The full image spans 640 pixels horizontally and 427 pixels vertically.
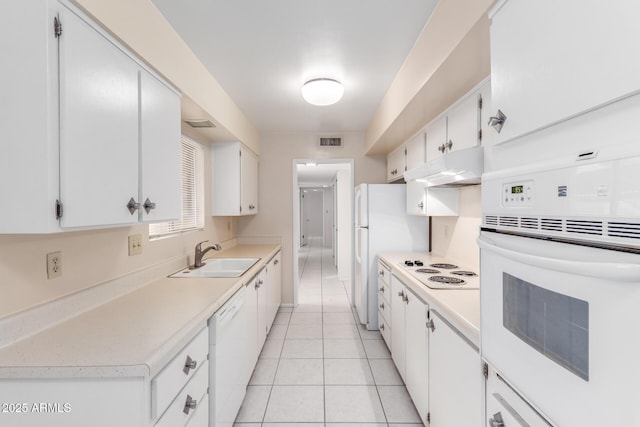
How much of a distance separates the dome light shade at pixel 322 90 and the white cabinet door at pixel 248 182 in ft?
3.84

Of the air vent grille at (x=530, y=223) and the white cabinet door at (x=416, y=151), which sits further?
the white cabinet door at (x=416, y=151)

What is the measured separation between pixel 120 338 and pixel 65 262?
0.51 metres

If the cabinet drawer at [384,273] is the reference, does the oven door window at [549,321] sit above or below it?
above

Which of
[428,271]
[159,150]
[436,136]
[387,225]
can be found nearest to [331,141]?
[387,225]

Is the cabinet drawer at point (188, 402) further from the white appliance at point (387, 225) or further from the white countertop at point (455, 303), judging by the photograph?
the white appliance at point (387, 225)

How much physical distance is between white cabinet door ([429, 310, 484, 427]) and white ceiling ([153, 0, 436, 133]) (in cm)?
171

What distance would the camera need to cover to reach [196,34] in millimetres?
1873

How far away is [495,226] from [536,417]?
1.80ft

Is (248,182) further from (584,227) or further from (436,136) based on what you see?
(584,227)

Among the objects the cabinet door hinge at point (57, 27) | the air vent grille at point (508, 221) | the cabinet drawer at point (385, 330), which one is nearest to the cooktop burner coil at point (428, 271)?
the cabinet drawer at point (385, 330)

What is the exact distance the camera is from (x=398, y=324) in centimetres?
243

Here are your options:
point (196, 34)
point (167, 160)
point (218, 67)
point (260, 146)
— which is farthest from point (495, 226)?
point (260, 146)

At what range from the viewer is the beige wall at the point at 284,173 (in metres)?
4.16

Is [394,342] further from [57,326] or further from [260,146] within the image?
[260,146]
